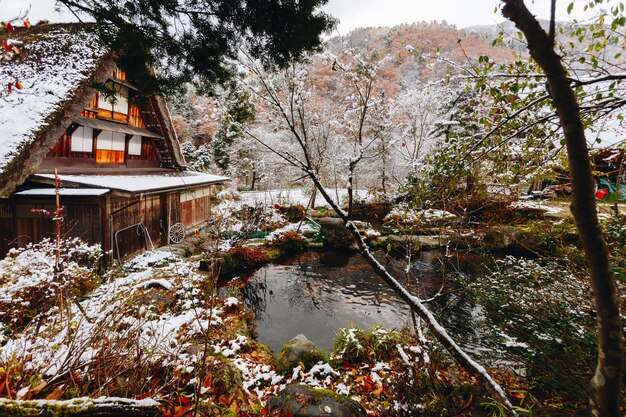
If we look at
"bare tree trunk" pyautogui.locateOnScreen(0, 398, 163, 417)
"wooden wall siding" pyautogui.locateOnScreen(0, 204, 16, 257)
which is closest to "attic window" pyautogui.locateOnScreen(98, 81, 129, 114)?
"wooden wall siding" pyautogui.locateOnScreen(0, 204, 16, 257)

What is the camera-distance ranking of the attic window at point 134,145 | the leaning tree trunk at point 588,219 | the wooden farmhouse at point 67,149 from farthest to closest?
1. the attic window at point 134,145
2. the wooden farmhouse at point 67,149
3. the leaning tree trunk at point 588,219

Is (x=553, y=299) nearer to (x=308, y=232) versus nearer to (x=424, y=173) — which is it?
(x=424, y=173)

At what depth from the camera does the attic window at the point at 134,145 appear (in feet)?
33.5

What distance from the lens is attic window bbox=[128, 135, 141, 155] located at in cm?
1020

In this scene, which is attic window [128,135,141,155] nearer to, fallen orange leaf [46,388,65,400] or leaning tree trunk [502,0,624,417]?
fallen orange leaf [46,388,65,400]

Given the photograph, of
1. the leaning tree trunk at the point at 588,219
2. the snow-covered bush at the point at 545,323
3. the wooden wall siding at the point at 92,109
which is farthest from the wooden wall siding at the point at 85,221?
the leaning tree trunk at the point at 588,219

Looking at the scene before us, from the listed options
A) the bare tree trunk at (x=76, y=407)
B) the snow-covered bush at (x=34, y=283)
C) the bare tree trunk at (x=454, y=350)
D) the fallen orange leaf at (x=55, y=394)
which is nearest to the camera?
the bare tree trunk at (x=76, y=407)

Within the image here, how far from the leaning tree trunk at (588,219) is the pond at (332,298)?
11.3 ft

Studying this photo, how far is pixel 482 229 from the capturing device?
10.3 meters

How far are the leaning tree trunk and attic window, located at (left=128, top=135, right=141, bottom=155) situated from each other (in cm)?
1198

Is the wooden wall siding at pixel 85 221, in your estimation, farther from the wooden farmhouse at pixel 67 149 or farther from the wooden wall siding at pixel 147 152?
the wooden wall siding at pixel 147 152

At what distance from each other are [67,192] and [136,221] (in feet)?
7.37

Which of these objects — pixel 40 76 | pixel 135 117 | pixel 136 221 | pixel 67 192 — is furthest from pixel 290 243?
pixel 40 76

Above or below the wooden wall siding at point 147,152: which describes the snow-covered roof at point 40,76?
above
